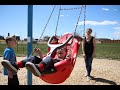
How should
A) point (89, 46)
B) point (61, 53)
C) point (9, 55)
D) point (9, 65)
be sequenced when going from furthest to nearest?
1. point (89, 46)
2. point (61, 53)
3. point (9, 55)
4. point (9, 65)

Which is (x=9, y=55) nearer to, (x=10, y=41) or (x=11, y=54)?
(x=11, y=54)

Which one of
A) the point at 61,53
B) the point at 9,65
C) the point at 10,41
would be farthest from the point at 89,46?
the point at 9,65

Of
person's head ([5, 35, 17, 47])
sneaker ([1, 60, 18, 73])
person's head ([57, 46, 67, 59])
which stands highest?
person's head ([5, 35, 17, 47])

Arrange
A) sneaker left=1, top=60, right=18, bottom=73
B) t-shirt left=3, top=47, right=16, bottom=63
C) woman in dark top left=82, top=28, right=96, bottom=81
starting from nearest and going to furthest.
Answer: sneaker left=1, top=60, right=18, bottom=73 < t-shirt left=3, top=47, right=16, bottom=63 < woman in dark top left=82, top=28, right=96, bottom=81

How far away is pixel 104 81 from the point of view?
625cm

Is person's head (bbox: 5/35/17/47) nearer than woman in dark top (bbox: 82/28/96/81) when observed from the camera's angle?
Yes

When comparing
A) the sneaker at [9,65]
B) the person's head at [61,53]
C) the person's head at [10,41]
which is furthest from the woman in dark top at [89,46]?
the sneaker at [9,65]

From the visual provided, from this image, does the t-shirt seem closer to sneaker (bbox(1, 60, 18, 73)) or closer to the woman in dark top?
sneaker (bbox(1, 60, 18, 73))

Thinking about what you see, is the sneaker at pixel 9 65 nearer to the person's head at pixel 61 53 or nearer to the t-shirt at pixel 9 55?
the t-shirt at pixel 9 55

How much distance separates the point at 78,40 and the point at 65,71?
0.83m

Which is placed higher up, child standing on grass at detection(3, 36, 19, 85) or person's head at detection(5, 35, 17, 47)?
person's head at detection(5, 35, 17, 47)

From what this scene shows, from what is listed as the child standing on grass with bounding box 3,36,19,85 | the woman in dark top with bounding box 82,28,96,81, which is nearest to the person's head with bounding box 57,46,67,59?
the child standing on grass with bounding box 3,36,19,85

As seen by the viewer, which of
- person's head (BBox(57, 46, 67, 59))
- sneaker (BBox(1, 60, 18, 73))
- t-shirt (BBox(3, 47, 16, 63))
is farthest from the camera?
person's head (BBox(57, 46, 67, 59))
